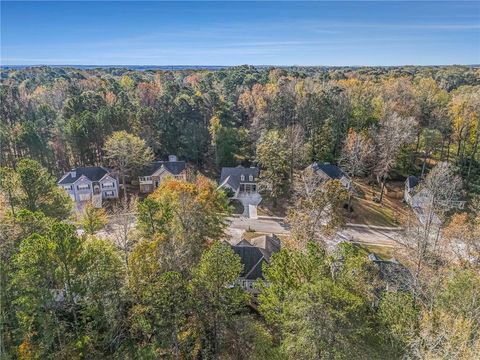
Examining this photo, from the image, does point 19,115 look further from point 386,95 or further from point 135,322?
point 386,95

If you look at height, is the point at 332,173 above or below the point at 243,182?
above

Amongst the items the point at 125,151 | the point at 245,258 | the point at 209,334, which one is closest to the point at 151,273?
the point at 209,334

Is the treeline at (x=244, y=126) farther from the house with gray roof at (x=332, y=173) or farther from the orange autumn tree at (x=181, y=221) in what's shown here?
the orange autumn tree at (x=181, y=221)

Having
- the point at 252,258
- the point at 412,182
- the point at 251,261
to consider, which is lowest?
the point at 251,261

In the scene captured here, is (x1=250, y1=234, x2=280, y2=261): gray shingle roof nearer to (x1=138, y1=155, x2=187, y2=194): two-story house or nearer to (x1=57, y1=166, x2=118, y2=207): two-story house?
(x1=138, y1=155, x2=187, y2=194): two-story house

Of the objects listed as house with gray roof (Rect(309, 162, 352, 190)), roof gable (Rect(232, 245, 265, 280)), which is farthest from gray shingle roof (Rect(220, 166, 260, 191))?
roof gable (Rect(232, 245, 265, 280))

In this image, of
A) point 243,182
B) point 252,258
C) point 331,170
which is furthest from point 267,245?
point 331,170

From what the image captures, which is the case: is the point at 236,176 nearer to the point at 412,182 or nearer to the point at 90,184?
the point at 90,184
